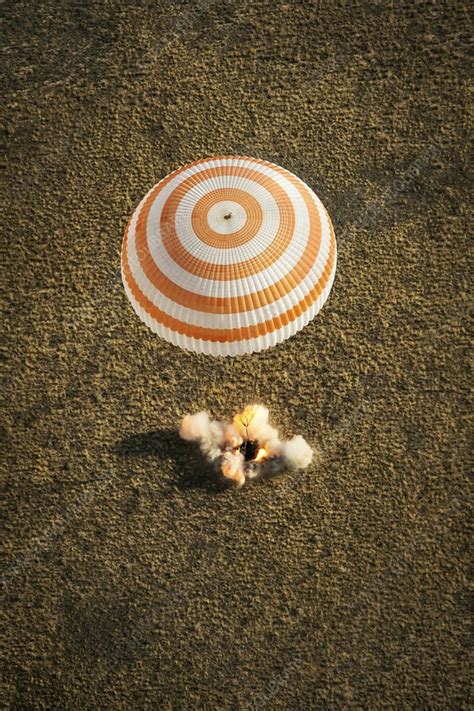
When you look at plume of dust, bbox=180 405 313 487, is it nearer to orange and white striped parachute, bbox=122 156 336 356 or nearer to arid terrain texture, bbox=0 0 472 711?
arid terrain texture, bbox=0 0 472 711

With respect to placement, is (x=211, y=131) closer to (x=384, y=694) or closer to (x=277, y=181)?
(x=277, y=181)

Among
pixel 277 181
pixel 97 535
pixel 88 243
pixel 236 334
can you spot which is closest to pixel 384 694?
pixel 97 535

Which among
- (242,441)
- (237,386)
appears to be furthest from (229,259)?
(242,441)

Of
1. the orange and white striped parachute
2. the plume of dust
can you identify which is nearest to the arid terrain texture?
the plume of dust

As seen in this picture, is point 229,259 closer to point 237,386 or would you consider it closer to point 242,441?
point 237,386

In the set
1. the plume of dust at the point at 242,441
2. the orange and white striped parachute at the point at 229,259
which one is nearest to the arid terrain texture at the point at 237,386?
the plume of dust at the point at 242,441

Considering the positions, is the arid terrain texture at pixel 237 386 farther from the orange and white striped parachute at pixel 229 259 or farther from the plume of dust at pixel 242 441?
the orange and white striped parachute at pixel 229 259

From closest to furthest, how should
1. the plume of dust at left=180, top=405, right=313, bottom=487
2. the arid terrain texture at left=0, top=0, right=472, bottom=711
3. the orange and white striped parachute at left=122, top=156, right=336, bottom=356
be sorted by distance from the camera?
1. the orange and white striped parachute at left=122, top=156, right=336, bottom=356
2. the arid terrain texture at left=0, top=0, right=472, bottom=711
3. the plume of dust at left=180, top=405, right=313, bottom=487
